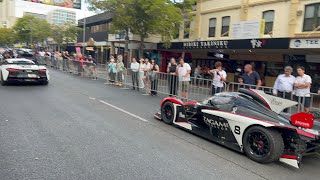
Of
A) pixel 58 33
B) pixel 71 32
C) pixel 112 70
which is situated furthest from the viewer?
pixel 58 33

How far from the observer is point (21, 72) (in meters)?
13.1

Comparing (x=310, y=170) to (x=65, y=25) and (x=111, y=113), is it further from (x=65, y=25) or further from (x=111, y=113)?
(x=65, y=25)

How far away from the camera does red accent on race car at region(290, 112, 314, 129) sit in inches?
194

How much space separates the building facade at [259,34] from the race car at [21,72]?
11677mm

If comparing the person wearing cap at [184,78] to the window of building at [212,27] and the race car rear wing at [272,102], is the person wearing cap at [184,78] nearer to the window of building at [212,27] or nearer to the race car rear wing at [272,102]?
the race car rear wing at [272,102]

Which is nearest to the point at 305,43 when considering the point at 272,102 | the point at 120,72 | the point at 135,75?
the point at 135,75

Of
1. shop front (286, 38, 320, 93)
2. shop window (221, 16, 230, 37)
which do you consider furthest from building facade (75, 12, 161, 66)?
shop front (286, 38, 320, 93)

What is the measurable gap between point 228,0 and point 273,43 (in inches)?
265

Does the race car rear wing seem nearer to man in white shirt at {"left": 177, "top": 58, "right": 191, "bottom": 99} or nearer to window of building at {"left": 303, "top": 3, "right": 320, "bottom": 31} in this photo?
man in white shirt at {"left": 177, "top": 58, "right": 191, "bottom": 99}

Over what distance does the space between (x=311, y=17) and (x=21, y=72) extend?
50.5 ft

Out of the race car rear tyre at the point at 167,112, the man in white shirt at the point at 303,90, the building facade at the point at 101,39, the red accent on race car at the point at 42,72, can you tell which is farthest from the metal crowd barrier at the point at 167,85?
the building facade at the point at 101,39

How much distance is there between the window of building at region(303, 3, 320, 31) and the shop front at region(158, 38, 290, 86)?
5.79 feet

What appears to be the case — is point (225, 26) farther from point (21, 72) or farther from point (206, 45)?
point (21, 72)

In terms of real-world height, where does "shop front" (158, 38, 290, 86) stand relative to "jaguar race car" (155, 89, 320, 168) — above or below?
above
